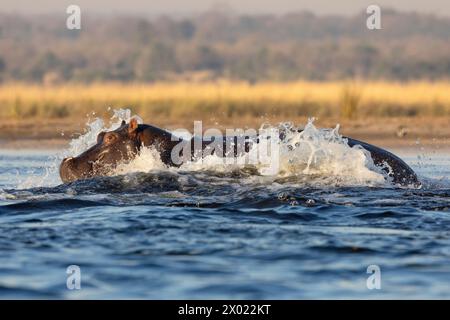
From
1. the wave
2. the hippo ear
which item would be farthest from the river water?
the hippo ear

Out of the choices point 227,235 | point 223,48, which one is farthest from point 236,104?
point 223,48

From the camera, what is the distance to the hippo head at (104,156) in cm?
1107

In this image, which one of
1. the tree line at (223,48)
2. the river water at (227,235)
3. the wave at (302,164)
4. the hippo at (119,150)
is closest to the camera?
the river water at (227,235)

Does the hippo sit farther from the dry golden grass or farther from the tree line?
the tree line

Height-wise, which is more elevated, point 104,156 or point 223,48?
point 223,48

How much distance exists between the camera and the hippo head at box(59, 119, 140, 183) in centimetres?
1107

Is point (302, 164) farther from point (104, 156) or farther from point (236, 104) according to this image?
point (236, 104)

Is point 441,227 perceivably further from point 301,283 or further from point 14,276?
point 14,276

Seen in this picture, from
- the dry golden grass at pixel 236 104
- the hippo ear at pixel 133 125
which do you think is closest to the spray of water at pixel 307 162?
the hippo ear at pixel 133 125

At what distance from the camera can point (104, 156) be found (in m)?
11.1

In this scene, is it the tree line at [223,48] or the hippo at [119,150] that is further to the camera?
the tree line at [223,48]

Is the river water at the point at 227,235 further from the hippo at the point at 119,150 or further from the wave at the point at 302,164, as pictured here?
the hippo at the point at 119,150

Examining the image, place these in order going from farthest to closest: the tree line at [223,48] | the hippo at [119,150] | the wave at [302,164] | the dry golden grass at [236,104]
→ the tree line at [223,48] < the dry golden grass at [236,104] < the hippo at [119,150] < the wave at [302,164]
